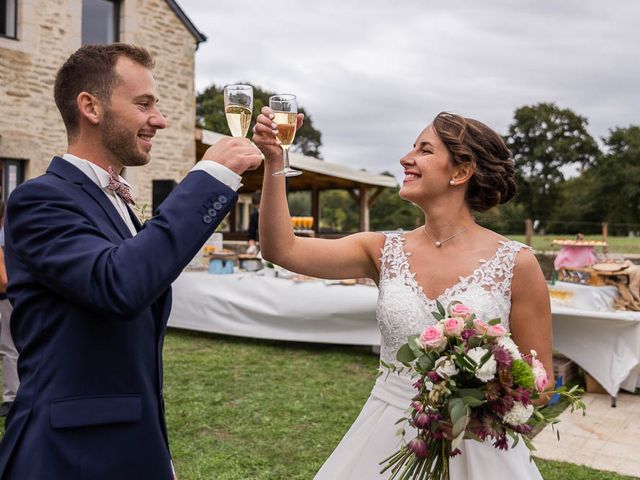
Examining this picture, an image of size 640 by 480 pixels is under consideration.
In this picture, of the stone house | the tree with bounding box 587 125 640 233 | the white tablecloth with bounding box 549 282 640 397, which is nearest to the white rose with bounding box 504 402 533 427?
the white tablecloth with bounding box 549 282 640 397

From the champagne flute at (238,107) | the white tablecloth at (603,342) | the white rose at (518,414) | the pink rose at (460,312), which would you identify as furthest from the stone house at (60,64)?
the white rose at (518,414)

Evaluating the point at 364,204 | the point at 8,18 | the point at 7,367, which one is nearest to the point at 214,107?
the point at 364,204

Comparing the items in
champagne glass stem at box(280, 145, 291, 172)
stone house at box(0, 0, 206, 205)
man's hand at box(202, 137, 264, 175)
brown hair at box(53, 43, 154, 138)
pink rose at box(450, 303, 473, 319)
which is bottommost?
pink rose at box(450, 303, 473, 319)

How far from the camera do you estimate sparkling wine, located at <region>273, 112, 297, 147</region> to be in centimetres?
193

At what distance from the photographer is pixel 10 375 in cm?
514

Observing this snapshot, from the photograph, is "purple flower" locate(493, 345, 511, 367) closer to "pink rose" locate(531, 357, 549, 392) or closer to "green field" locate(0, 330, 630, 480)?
"pink rose" locate(531, 357, 549, 392)

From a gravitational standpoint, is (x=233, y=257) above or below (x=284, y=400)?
above

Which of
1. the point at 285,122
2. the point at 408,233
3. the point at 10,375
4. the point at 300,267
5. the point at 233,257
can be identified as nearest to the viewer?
the point at 285,122

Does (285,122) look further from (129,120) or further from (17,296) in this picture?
(17,296)

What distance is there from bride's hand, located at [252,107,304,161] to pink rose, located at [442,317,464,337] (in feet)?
2.68

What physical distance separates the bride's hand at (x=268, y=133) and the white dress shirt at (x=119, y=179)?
0.51 meters

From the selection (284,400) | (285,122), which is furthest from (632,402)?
Result: (285,122)

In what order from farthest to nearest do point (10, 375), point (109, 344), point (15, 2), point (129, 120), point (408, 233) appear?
1. point (15, 2)
2. point (10, 375)
3. point (408, 233)
4. point (129, 120)
5. point (109, 344)

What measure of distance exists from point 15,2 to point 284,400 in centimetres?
1018
